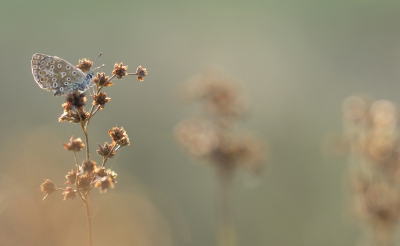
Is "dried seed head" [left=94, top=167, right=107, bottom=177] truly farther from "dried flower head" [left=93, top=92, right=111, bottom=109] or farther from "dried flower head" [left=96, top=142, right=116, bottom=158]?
"dried flower head" [left=93, top=92, right=111, bottom=109]

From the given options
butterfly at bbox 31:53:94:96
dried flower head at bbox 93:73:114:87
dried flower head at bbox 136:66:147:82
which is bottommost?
dried flower head at bbox 93:73:114:87

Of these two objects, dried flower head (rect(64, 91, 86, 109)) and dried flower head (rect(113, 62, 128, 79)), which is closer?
dried flower head (rect(64, 91, 86, 109))

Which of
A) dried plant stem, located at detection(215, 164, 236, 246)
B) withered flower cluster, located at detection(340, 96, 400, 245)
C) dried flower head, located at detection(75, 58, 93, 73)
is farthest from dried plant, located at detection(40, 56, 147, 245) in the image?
withered flower cluster, located at detection(340, 96, 400, 245)

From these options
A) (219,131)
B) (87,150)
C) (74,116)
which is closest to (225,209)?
(219,131)

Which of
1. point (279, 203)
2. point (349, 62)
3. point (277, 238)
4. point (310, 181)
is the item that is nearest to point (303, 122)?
point (310, 181)

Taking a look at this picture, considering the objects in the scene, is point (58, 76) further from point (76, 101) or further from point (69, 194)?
point (69, 194)

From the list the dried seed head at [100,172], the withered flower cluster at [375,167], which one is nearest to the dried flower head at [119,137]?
the dried seed head at [100,172]
